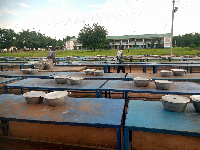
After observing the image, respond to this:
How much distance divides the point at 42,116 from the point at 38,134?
126cm

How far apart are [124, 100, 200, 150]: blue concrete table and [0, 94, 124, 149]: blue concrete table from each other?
12cm

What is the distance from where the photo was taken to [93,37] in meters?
34.8

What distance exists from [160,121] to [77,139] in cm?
160

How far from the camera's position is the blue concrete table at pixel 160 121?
157 centimetres

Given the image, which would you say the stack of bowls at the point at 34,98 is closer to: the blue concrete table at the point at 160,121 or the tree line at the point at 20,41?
the blue concrete table at the point at 160,121

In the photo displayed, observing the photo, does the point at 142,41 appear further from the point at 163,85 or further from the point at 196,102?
the point at 196,102

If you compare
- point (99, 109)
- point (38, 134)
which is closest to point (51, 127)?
point (38, 134)

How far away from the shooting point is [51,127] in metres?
3.21

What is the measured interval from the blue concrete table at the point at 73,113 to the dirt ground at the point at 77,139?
0.61 meters

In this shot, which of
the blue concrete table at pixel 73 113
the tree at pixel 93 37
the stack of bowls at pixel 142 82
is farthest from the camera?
the tree at pixel 93 37

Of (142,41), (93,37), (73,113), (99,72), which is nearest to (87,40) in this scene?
(93,37)

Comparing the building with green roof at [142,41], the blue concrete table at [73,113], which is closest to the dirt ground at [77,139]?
the blue concrete table at [73,113]

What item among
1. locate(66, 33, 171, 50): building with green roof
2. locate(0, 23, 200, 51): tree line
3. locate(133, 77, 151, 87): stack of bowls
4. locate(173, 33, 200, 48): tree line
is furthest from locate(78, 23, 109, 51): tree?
locate(133, 77, 151, 87): stack of bowls

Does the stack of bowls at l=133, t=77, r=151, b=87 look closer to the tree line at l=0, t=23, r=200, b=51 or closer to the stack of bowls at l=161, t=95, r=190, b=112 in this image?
the stack of bowls at l=161, t=95, r=190, b=112
